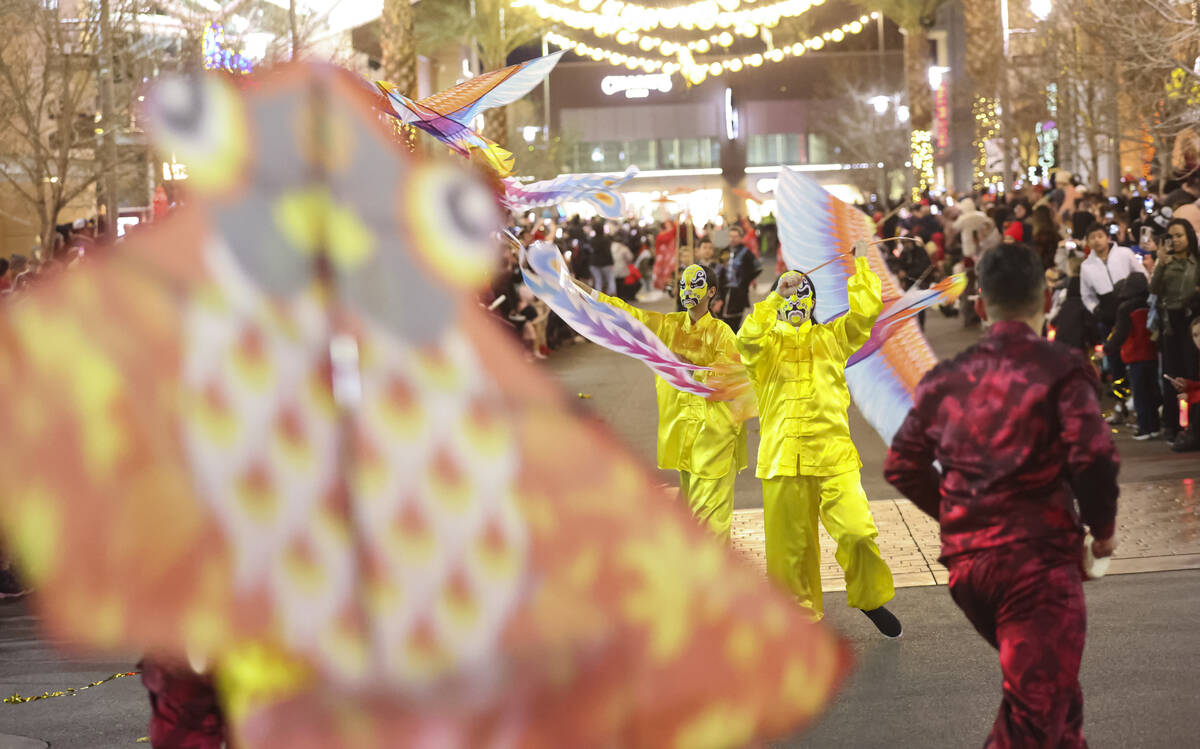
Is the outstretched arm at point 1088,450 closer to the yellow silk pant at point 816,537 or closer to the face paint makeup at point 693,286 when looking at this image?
the yellow silk pant at point 816,537

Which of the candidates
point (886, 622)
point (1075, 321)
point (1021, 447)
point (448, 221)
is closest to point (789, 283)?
point (886, 622)

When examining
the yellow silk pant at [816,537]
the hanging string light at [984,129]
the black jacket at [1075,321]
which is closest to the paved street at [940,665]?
the yellow silk pant at [816,537]

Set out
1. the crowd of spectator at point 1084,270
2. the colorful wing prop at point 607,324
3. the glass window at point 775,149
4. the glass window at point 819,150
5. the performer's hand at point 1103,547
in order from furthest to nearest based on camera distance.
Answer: the glass window at point 775,149
the glass window at point 819,150
the crowd of spectator at point 1084,270
the colorful wing prop at point 607,324
the performer's hand at point 1103,547

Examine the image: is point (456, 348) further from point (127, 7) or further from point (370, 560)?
point (127, 7)

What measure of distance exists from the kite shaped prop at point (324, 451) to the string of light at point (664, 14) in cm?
1695

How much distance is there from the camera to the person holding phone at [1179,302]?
11453mm

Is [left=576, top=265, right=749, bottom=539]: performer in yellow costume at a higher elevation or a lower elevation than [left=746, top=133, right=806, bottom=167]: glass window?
lower

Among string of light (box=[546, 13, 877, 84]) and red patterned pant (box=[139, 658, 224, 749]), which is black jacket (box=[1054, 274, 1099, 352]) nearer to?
string of light (box=[546, 13, 877, 84])

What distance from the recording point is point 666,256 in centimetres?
3009

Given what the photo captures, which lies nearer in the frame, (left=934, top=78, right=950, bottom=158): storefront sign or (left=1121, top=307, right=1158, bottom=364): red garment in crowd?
(left=1121, top=307, right=1158, bottom=364): red garment in crowd

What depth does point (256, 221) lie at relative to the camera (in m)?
2.21

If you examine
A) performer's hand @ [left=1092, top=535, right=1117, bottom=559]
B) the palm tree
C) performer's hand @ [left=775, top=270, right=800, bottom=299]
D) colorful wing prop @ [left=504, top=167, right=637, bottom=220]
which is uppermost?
the palm tree

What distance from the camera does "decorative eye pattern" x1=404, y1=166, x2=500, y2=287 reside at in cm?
221

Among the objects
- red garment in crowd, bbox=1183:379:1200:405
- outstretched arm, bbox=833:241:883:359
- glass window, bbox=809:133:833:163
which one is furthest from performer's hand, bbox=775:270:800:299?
glass window, bbox=809:133:833:163
